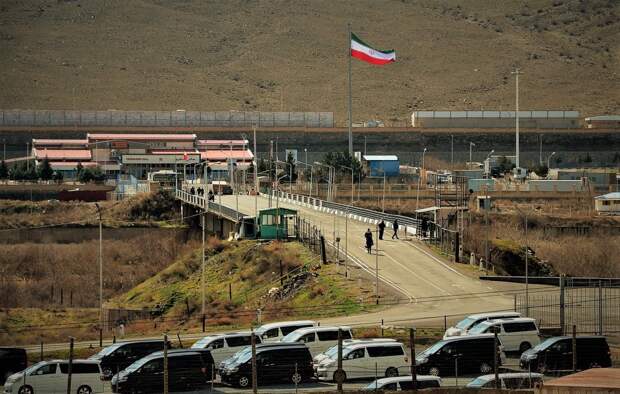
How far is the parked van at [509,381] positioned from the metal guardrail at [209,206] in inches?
1495

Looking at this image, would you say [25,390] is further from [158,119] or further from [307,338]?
[158,119]

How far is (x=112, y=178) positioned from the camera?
402 ft

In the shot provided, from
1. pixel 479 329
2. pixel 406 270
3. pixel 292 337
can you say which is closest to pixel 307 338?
pixel 292 337

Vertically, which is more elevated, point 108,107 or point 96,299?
point 108,107

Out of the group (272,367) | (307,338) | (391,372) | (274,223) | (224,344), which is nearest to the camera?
(272,367)

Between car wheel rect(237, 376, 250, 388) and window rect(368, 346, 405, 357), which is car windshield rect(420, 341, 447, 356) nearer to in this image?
window rect(368, 346, 405, 357)

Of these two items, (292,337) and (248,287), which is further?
(248,287)

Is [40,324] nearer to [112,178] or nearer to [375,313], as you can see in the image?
[375,313]

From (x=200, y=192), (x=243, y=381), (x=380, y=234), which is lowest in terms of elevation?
(x=243, y=381)

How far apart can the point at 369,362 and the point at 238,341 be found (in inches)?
173

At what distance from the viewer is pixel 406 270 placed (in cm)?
5503

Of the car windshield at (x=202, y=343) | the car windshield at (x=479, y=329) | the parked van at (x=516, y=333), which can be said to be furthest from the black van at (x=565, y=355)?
the car windshield at (x=202, y=343)

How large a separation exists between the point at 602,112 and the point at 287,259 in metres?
128

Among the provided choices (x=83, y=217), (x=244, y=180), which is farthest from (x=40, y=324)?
(x=244, y=180)
